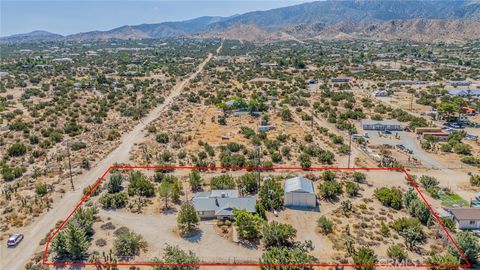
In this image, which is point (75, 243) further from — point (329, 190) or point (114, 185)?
point (329, 190)

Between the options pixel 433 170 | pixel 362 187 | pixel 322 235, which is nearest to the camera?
pixel 322 235

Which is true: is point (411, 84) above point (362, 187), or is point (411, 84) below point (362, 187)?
above

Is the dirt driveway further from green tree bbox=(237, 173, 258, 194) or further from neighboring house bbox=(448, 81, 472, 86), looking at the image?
neighboring house bbox=(448, 81, 472, 86)

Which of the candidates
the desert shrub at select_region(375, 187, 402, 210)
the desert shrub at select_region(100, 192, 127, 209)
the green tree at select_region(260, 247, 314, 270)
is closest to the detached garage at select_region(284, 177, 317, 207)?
the desert shrub at select_region(375, 187, 402, 210)

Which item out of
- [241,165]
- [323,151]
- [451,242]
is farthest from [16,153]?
[451,242]

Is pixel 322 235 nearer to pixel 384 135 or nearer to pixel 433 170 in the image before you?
pixel 433 170

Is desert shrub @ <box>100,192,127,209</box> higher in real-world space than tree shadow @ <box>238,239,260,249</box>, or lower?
higher
